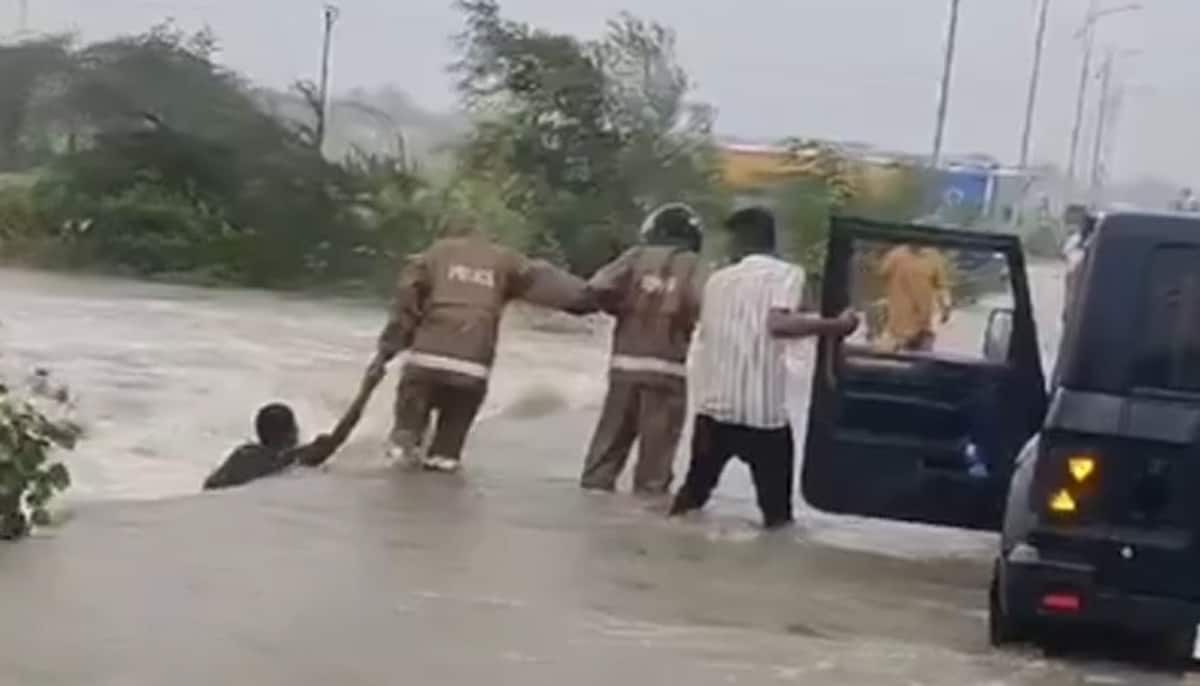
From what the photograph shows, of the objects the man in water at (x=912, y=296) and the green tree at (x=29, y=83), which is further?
the green tree at (x=29, y=83)

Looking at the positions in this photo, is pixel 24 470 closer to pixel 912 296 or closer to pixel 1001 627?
pixel 1001 627

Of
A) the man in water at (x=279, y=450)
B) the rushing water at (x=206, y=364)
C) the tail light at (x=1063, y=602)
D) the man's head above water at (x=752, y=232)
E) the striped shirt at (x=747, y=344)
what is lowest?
the rushing water at (x=206, y=364)

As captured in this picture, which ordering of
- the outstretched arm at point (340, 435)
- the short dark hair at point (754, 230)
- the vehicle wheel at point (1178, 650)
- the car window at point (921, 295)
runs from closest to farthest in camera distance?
the vehicle wheel at point (1178, 650), the car window at point (921, 295), the short dark hair at point (754, 230), the outstretched arm at point (340, 435)

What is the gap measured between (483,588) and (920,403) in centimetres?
234

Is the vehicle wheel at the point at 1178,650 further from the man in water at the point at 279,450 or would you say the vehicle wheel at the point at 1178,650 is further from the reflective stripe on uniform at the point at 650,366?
the man in water at the point at 279,450

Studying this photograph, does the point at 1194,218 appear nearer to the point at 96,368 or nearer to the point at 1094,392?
the point at 1094,392

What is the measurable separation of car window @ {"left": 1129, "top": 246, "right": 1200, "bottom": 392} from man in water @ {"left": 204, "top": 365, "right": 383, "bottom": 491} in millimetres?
6095

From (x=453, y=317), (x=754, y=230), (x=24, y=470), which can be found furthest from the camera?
(x=453, y=317)

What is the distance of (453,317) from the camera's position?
1370 centimetres

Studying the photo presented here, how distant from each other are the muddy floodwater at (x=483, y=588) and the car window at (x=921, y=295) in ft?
0.49

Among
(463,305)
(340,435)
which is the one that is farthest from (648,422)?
(340,435)

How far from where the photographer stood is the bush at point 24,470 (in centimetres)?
1059

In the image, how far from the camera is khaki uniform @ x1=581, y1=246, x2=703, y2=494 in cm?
1330

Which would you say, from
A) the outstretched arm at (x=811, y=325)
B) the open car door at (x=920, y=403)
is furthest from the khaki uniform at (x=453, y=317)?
the open car door at (x=920, y=403)
